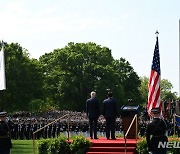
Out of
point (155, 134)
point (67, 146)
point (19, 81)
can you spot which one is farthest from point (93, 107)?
point (19, 81)

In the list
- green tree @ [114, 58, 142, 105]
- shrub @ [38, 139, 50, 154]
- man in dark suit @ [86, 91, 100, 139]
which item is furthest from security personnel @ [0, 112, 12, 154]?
green tree @ [114, 58, 142, 105]

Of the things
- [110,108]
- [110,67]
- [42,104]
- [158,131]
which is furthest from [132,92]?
[158,131]

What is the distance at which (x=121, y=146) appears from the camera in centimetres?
1686

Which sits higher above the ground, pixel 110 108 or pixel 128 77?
pixel 128 77

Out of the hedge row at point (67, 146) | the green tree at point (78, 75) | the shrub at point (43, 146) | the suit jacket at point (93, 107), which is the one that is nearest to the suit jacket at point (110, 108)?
the suit jacket at point (93, 107)

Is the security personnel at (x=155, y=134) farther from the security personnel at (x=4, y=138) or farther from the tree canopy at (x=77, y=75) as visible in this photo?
the tree canopy at (x=77, y=75)

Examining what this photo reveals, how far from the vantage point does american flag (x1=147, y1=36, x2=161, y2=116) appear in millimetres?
18234

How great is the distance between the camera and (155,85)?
729 inches

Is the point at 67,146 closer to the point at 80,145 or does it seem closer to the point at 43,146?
the point at 80,145

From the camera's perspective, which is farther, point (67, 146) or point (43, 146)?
point (43, 146)

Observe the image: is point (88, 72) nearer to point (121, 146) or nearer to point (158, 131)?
point (121, 146)

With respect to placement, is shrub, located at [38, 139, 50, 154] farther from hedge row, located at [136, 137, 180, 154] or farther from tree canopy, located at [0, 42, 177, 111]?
tree canopy, located at [0, 42, 177, 111]

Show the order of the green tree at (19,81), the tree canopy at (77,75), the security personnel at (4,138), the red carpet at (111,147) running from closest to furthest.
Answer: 1. the security personnel at (4,138)
2. the red carpet at (111,147)
3. the green tree at (19,81)
4. the tree canopy at (77,75)

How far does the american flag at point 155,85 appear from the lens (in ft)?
59.8
